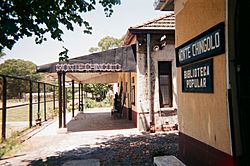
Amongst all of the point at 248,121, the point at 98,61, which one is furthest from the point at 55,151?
the point at 248,121

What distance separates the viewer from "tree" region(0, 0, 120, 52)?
3196mm

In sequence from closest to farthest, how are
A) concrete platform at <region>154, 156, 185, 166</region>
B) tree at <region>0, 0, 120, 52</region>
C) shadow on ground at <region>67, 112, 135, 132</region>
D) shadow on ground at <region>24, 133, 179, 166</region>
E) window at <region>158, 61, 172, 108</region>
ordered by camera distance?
tree at <region>0, 0, 120, 52</region> → concrete platform at <region>154, 156, 185, 166</region> → shadow on ground at <region>24, 133, 179, 166</region> → window at <region>158, 61, 172, 108</region> → shadow on ground at <region>67, 112, 135, 132</region>

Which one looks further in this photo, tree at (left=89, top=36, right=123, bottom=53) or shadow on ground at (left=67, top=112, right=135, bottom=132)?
tree at (left=89, top=36, right=123, bottom=53)

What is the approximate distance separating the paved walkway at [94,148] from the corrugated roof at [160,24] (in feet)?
15.6

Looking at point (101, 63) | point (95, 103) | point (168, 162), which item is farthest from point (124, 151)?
point (95, 103)

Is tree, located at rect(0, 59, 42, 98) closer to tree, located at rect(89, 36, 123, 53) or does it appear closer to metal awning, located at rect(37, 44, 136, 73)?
tree, located at rect(89, 36, 123, 53)

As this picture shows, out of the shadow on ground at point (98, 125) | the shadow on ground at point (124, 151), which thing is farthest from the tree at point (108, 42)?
the shadow on ground at point (124, 151)

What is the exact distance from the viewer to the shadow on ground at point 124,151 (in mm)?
6316

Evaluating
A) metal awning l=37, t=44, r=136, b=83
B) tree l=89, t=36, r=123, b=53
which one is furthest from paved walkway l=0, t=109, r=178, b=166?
tree l=89, t=36, r=123, b=53

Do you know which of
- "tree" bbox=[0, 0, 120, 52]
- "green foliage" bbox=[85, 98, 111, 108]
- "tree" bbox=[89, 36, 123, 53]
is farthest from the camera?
"tree" bbox=[89, 36, 123, 53]

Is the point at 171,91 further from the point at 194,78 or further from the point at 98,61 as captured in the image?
the point at 194,78

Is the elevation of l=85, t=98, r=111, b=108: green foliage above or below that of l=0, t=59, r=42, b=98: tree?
below

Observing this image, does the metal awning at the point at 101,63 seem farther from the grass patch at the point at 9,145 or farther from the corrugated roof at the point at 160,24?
the grass patch at the point at 9,145

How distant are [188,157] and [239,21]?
306 cm
